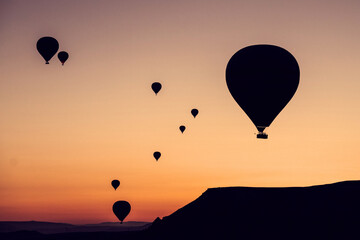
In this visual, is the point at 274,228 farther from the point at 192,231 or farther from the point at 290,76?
the point at 290,76

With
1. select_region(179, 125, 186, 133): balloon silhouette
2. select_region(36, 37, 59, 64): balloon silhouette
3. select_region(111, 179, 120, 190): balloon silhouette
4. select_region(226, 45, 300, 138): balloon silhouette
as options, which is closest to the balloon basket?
select_region(226, 45, 300, 138): balloon silhouette

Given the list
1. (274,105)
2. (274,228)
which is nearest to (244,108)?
(274,105)

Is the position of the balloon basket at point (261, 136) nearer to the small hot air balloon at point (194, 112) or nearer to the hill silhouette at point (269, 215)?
the small hot air balloon at point (194, 112)

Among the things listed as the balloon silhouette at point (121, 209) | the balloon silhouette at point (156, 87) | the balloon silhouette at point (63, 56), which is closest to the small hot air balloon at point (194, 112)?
the balloon silhouette at point (156, 87)

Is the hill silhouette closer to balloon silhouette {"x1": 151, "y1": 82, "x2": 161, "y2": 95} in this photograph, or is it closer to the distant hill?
the distant hill

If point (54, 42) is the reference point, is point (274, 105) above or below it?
below
